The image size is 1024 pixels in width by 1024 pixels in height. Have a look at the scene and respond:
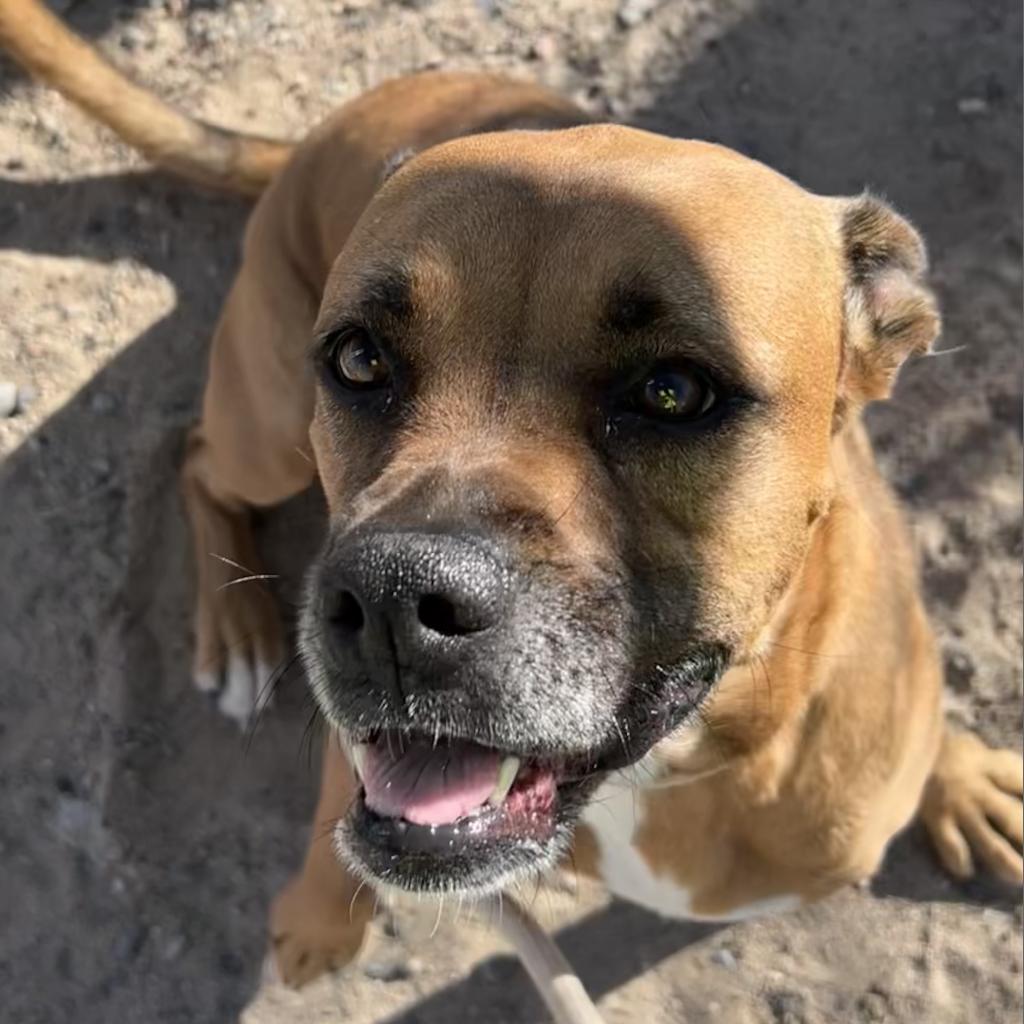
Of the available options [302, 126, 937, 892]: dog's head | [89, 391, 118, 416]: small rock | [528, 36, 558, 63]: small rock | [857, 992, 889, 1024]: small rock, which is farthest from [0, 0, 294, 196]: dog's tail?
[857, 992, 889, 1024]: small rock

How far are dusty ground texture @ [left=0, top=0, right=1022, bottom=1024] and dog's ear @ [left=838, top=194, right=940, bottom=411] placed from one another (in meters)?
1.64

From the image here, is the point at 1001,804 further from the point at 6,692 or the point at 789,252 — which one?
the point at 6,692

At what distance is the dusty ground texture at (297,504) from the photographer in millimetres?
3654

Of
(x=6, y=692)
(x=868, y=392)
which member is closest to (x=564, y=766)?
Result: (x=868, y=392)

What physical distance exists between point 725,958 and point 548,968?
31.3 inches

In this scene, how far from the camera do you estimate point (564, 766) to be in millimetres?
2242

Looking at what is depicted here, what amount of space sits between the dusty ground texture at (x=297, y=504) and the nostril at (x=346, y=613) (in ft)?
6.41

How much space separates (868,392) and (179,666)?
241 cm

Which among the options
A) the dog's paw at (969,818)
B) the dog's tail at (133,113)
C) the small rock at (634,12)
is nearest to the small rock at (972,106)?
the small rock at (634,12)

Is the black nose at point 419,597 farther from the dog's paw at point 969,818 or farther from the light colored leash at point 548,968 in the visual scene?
the dog's paw at point 969,818

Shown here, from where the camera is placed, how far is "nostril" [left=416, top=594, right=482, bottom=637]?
184 cm

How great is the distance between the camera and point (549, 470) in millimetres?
2023

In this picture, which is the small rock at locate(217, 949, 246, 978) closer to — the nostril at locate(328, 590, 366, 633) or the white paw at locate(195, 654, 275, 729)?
the white paw at locate(195, 654, 275, 729)

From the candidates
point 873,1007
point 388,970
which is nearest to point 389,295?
point 388,970
